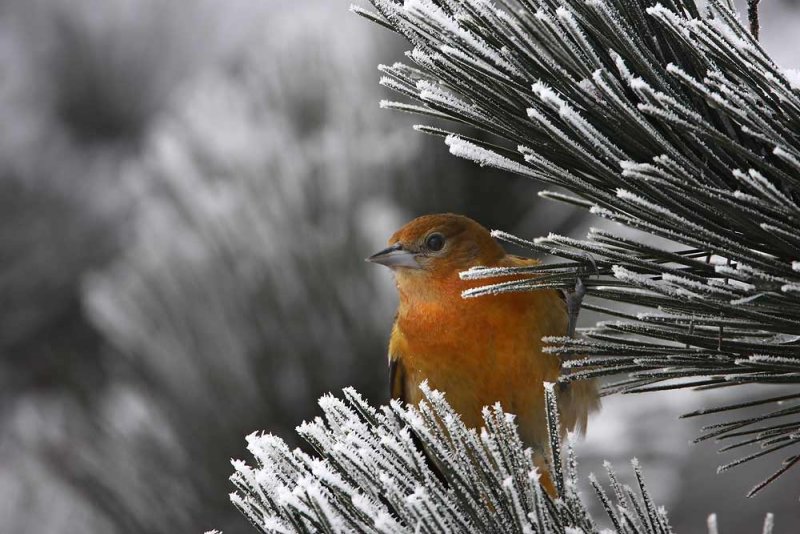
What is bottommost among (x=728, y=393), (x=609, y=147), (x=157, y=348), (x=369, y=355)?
(x=728, y=393)

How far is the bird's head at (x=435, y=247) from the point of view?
1253 millimetres

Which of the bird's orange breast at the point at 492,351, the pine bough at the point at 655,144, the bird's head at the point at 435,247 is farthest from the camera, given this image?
the bird's head at the point at 435,247

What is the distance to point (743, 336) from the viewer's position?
57cm

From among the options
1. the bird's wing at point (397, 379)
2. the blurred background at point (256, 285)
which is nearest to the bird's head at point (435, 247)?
the bird's wing at point (397, 379)

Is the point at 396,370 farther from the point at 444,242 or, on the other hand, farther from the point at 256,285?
the point at 256,285

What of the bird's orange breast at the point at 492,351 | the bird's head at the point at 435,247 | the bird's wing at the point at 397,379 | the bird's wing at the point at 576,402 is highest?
the bird's head at the point at 435,247

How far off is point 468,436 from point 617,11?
0.90 ft

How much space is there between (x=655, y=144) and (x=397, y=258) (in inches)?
29.8

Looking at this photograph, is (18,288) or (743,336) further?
(18,288)

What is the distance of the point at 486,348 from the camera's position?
1.09 m

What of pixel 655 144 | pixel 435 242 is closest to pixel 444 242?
pixel 435 242

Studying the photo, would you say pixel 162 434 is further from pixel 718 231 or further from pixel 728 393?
pixel 728 393

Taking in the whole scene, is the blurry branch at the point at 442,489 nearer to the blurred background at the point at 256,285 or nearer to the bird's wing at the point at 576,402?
the bird's wing at the point at 576,402

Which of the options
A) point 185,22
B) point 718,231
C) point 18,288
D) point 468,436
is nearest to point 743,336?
point 718,231
